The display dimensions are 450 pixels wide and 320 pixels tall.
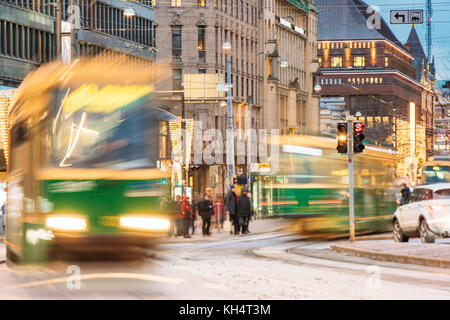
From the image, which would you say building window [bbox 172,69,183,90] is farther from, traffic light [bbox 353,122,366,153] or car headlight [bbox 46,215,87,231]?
car headlight [bbox 46,215,87,231]

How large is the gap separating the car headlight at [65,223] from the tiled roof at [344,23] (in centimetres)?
15195

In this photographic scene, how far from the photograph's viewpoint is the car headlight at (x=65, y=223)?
16672 millimetres

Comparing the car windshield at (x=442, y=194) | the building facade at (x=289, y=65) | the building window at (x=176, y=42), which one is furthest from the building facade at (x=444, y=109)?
the building window at (x=176, y=42)

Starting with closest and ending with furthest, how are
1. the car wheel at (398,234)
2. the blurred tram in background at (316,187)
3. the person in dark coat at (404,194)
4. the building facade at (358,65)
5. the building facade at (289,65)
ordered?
the car wheel at (398,234) → the blurred tram in background at (316,187) → the person in dark coat at (404,194) → the building facade at (289,65) → the building facade at (358,65)

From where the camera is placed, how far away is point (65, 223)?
54.9 feet

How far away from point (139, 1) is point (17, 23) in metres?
18.6

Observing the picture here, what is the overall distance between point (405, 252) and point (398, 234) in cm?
659

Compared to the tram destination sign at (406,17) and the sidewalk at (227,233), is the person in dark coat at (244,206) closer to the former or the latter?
the sidewalk at (227,233)

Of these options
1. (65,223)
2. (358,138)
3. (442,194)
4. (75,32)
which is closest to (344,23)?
(75,32)

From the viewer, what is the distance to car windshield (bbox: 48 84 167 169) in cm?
1689

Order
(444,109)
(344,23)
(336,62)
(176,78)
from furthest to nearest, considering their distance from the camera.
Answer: (336,62)
(344,23)
(176,78)
(444,109)

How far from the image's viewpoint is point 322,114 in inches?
5089

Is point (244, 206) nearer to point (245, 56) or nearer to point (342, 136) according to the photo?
point (342, 136)
